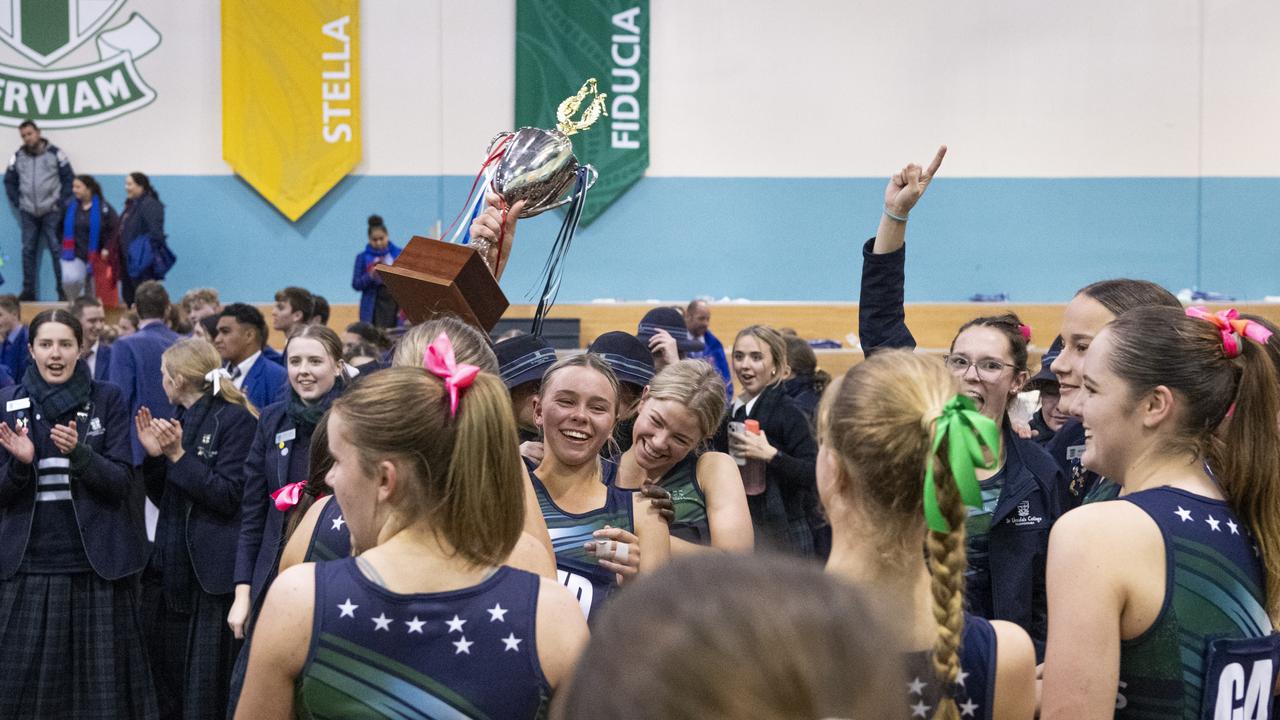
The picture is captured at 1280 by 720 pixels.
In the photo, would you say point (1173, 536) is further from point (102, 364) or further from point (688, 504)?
point (102, 364)

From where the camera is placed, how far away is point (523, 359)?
333cm

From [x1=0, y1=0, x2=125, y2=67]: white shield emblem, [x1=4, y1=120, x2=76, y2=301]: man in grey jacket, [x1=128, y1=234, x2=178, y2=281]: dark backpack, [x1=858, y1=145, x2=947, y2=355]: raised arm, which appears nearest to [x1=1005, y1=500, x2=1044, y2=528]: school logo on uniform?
[x1=858, y1=145, x2=947, y2=355]: raised arm

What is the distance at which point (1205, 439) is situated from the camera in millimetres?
1932

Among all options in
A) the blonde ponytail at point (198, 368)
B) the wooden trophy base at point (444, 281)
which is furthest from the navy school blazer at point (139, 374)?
the wooden trophy base at point (444, 281)

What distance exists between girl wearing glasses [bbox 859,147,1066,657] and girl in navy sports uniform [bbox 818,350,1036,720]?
2.94 ft

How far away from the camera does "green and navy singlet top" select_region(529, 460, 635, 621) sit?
259cm

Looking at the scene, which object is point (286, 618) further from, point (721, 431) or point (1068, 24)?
point (1068, 24)

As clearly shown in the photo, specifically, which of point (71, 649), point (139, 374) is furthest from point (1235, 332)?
point (139, 374)

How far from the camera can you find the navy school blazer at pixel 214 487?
4574 mm

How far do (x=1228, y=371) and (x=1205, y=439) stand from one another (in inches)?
4.5

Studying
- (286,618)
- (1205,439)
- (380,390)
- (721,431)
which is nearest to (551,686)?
(286,618)

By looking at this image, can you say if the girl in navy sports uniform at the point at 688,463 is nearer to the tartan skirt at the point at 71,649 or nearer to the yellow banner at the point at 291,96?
the tartan skirt at the point at 71,649

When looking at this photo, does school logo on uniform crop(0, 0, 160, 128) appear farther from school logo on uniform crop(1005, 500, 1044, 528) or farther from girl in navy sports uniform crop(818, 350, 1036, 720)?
girl in navy sports uniform crop(818, 350, 1036, 720)

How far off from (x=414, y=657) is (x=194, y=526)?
3370 millimetres
